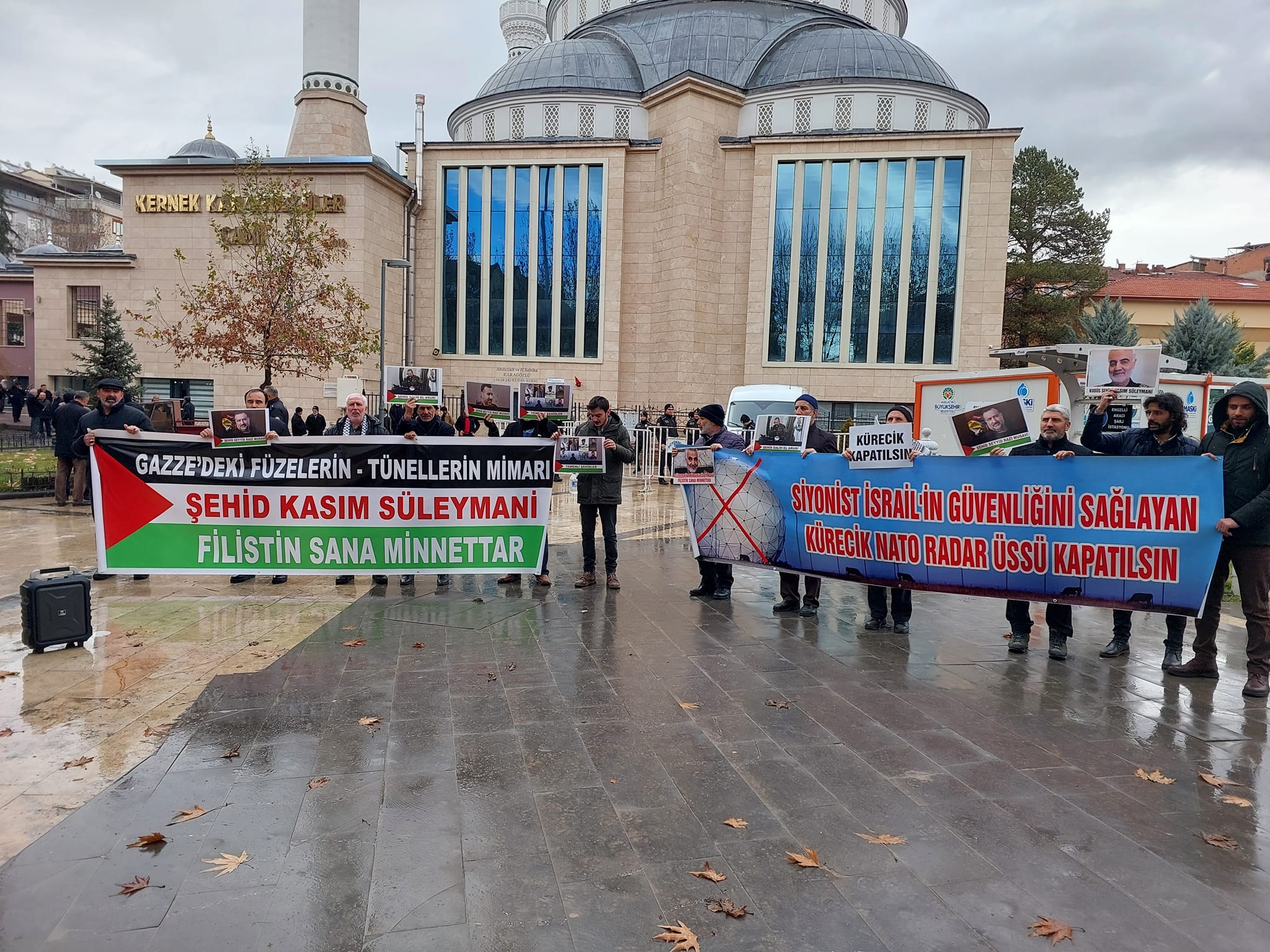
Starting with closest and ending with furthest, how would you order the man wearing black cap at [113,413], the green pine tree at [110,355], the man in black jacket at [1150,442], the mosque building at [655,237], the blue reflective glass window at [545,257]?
the man in black jacket at [1150,442]
the man wearing black cap at [113,413]
the green pine tree at [110,355]
the mosque building at [655,237]
the blue reflective glass window at [545,257]

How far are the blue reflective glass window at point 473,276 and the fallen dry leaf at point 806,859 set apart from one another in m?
35.5

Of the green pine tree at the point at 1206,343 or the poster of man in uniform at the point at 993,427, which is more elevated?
the green pine tree at the point at 1206,343

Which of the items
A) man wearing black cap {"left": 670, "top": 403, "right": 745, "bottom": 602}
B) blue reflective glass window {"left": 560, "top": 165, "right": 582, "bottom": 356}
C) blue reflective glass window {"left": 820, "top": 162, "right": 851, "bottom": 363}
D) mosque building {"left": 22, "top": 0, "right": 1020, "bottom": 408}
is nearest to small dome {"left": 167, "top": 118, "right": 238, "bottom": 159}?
mosque building {"left": 22, "top": 0, "right": 1020, "bottom": 408}

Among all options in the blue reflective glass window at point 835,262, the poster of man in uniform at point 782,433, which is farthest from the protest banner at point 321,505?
the blue reflective glass window at point 835,262

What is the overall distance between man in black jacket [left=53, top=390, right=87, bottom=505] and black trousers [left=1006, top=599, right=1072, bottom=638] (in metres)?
14.0

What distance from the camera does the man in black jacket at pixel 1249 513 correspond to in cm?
553

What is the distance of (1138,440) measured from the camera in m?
6.33

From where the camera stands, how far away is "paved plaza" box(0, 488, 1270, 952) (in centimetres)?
293

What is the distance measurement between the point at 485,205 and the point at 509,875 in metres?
37.1

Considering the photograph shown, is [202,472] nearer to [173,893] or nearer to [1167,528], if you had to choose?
[173,893]

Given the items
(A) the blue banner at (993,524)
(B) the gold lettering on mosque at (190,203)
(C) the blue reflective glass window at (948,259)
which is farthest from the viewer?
(C) the blue reflective glass window at (948,259)

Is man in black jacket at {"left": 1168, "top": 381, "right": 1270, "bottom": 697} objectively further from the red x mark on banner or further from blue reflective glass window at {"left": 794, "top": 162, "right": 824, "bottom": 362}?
blue reflective glass window at {"left": 794, "top": 162, "right": 824, "bottom": 362}

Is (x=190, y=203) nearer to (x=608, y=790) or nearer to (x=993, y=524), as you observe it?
(x=993, y=524)

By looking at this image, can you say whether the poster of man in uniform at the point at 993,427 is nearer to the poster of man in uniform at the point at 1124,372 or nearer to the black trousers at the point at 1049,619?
the poster of man in uniform at the point at 1124,372
